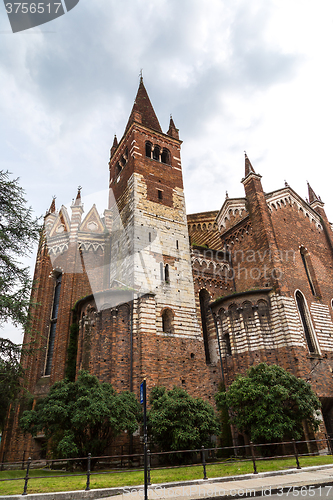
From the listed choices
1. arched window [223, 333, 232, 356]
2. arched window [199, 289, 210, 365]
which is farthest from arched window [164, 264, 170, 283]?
arched window [223, 333, 232, 356]

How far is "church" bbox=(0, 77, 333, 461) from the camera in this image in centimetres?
2089

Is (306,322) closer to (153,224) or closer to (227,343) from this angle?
(227,343)

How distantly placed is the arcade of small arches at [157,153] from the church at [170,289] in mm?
110

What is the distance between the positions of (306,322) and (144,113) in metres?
23.6

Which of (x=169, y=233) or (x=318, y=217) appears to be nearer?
(x=169, y=233)

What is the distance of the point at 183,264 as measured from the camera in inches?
998

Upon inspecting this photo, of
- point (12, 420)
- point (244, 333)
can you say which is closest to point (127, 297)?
point (244, 333)

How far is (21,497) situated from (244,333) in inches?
636

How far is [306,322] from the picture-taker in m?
24.0

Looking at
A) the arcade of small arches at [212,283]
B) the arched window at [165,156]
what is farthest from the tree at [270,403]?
the arched window at [165,156]

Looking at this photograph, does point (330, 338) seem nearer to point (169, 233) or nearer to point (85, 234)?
point (169, 233)

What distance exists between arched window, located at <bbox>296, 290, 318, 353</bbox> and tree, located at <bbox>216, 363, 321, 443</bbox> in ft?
19.9

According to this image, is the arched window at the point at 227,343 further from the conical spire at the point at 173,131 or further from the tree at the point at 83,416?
the conical spire at the point at 173,131

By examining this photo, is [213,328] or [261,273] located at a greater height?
[261,273]
